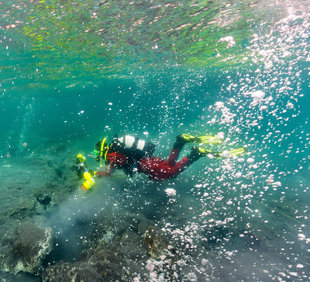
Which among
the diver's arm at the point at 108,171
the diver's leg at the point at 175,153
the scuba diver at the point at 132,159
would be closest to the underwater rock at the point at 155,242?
the scuba diver at the point at 132,159

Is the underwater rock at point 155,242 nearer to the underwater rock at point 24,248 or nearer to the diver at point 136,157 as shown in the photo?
the diver at point 136,157

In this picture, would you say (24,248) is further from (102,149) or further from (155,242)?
(155,242)

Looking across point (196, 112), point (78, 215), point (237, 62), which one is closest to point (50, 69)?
point (78, 215)

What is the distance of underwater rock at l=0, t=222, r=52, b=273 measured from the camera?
556 centimetres

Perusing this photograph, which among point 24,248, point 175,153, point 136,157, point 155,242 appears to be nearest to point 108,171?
point 136,157

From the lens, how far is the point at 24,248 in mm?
5793

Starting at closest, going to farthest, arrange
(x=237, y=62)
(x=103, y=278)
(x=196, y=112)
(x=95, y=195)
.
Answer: (x=103, y=278), (x=95, y=195), (x=237, y=62), (x=196, y=112)

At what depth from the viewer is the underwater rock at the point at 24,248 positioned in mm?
5562

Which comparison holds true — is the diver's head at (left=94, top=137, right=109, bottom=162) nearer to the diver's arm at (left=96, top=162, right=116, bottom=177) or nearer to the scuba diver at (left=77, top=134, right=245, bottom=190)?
the scuba diver at (left=77, top=134, right=245, bottom=190)

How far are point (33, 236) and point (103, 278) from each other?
307 centimetres

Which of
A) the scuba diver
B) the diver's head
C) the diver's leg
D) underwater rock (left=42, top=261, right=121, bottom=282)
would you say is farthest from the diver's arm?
underwater rock (left=42, top=261, right=121, bottom=282)

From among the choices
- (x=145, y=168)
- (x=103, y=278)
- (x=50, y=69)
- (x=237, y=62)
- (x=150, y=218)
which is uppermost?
(x=50, y=69)

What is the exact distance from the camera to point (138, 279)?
468cm

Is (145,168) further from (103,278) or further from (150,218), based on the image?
(103,278)
